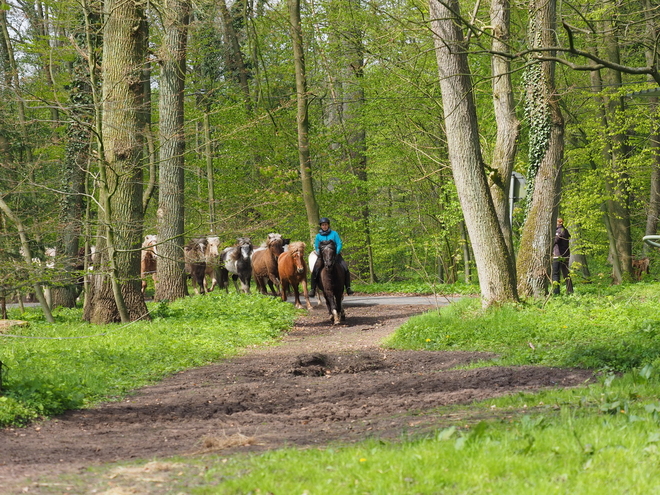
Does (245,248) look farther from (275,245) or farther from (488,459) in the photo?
(488,459)

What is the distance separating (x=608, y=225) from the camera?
3009 centimetres

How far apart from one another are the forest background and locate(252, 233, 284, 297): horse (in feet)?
4.03

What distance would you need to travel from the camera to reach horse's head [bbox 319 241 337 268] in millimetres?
17484

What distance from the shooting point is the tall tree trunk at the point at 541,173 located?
1650cm

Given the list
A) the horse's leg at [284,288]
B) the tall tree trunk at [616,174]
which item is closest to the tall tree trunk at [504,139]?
the horse's leg at [284,288]

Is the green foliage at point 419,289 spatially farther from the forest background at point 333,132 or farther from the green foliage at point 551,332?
the green foliage at point 551,332

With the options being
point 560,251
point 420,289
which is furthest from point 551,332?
point 420,289

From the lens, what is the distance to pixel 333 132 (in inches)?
1303

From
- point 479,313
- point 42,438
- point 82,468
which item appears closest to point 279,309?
point 479,313

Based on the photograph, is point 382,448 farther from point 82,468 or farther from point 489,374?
point 489,374

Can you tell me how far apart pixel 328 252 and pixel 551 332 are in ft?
21.1

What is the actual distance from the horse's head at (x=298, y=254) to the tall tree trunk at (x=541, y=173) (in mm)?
6585

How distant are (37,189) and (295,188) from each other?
19.4 meters

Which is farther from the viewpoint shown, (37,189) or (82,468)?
(37,189)
